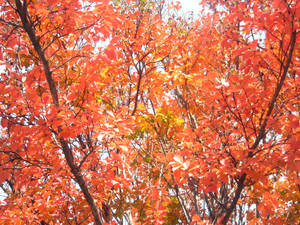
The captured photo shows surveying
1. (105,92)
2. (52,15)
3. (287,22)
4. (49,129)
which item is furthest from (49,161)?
(287,22)

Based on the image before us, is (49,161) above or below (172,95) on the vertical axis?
below

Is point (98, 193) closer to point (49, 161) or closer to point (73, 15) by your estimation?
point (49, 161)

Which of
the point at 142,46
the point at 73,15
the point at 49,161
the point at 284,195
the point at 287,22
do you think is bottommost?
the point at 284,195

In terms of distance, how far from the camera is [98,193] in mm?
3621

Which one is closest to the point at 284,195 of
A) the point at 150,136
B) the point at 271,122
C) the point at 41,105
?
the point at 150,136

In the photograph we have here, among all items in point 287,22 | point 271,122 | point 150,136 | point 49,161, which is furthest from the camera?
point 150,136

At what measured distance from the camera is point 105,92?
4.76m

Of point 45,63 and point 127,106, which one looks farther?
point 127,106

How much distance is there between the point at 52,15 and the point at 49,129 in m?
1.17

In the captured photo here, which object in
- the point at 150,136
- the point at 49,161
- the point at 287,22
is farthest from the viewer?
the point at 150,136

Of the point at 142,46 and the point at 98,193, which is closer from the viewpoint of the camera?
the point at 98,193

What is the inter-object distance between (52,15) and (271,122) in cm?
246

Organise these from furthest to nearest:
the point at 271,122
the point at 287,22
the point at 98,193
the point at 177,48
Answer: the point at 177,48 < the point at 98,193 < the point at 271,122 < the point at 287,22

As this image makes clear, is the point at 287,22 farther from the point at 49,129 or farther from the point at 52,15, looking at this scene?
the point at 49,129
